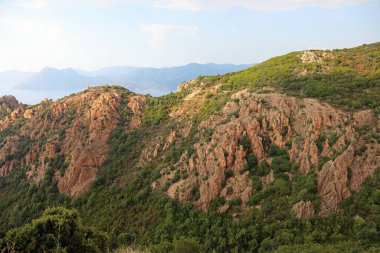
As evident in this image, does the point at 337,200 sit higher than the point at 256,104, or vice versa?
the point at 256,104

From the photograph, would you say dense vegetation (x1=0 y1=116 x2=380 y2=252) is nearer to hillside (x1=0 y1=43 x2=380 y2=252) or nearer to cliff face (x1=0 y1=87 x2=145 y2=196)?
hillside (x1=0 y1=43 x2=380 y2=252)

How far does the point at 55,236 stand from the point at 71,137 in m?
25.9

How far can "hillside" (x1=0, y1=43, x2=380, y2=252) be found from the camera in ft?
78.7

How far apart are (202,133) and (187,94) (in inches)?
508

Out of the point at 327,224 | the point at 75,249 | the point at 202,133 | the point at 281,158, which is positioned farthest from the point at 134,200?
the point at 327,224

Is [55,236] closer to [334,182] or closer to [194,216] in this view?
[194,216]

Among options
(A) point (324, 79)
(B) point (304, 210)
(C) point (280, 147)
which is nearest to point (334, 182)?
(B) point (304, 210)

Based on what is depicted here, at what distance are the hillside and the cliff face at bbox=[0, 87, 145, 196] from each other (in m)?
0.18

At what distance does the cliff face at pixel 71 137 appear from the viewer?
39.0 metres

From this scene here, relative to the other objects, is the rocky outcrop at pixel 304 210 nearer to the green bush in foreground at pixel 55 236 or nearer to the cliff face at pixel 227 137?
the cliff face at pixel 227 137

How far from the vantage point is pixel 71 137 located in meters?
43.8

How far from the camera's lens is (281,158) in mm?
29297

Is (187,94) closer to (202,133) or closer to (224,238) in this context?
(202,133)

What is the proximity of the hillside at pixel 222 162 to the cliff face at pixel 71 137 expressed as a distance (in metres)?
0.18
